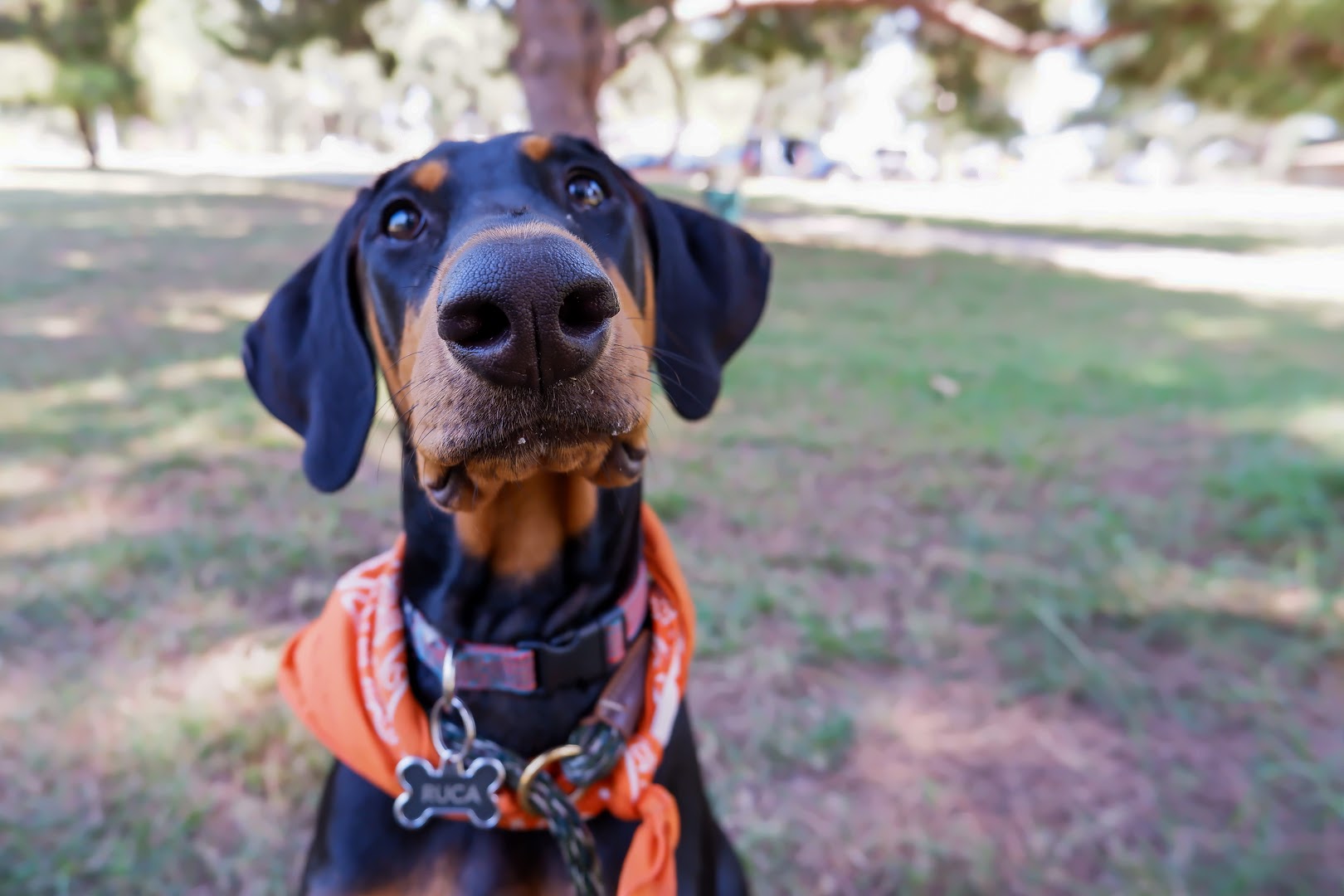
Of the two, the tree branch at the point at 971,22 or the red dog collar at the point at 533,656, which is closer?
the red dog collar at the point at 533,656

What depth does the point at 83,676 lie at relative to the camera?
2.92 meters

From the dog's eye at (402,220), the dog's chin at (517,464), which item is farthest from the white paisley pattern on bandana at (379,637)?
the dog's eye at (402,220)

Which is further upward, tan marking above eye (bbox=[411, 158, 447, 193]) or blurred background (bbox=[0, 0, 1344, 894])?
tan marking above eye (bbox=[411, 158, 447, 193])

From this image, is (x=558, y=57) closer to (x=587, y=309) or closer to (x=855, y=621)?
(x=855, y=621)

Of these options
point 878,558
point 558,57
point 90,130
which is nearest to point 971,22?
point 558,57

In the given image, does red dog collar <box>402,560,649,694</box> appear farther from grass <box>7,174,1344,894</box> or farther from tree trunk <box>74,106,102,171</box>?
tree trunk <box>74,106,102,171</box>

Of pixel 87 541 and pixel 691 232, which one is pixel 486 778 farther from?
pixel 87 541

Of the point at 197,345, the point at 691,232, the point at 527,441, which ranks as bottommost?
the point at 197,345

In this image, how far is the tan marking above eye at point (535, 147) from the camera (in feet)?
6.53

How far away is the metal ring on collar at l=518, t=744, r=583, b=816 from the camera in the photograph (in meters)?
1.64

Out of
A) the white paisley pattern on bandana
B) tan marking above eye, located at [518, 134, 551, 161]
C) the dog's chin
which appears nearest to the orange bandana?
the white paisley pattern on bandana

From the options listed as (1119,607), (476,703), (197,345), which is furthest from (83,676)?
(197,345)

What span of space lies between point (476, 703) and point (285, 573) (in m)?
2.11

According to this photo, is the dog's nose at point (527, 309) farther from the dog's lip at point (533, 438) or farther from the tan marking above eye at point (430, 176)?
the tan marking above eye at point (430, 176)
